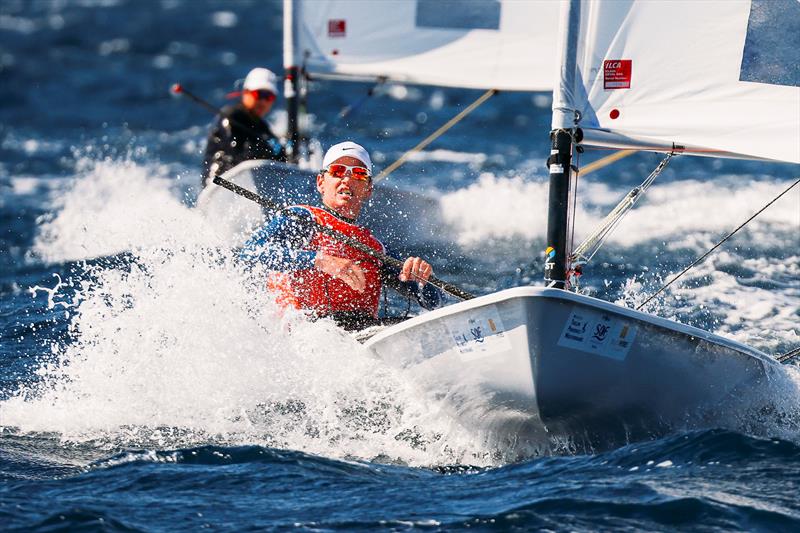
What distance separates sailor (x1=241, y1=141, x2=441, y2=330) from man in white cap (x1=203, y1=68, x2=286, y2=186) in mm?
4328

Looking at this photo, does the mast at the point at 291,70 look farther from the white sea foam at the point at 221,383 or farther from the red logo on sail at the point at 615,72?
the red logo on sail at the point at 615,72

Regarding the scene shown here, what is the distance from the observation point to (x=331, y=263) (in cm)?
596

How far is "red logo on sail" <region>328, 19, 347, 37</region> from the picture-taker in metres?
10.4

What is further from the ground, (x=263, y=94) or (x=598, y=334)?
(x=263, y=94)

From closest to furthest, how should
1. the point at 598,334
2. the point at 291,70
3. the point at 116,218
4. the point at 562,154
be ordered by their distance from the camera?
the point at 598,334, the point at 562,154, the point at 291,70, the point at 116,218

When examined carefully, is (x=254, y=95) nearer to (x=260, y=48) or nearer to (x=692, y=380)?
(x=692, y=380)

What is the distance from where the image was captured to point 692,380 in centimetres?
519

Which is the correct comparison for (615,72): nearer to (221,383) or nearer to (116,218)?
(221,383)

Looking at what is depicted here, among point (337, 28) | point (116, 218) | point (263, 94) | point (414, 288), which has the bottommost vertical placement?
point (414, 288)

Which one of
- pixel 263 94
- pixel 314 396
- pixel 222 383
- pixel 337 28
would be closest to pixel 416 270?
pixel 314 396

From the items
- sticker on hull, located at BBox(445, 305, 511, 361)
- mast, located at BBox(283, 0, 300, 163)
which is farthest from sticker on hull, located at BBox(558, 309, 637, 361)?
mast, located at BBox(283, 0, 300, 163)

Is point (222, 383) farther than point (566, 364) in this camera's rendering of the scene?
Yes

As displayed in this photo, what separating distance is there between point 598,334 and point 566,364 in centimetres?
17

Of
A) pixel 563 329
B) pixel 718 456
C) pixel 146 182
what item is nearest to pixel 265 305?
pixel 563 329
